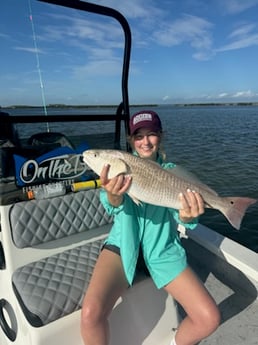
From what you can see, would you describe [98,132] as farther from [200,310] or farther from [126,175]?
[200,310]

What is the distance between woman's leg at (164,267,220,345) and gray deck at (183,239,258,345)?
620 mm

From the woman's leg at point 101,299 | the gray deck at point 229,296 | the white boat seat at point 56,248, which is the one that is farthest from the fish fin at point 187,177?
the gray deck at point 229,296

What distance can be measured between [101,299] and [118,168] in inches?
38.2

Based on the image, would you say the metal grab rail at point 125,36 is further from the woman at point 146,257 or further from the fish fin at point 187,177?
the fish fin at point 187,177

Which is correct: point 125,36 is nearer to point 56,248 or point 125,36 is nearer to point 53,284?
point 56,248

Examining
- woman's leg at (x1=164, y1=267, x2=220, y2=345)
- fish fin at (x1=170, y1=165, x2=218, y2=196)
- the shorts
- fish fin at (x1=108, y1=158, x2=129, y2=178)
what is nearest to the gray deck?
woman's leg at (x1=164, y1=267, x2=220, y2=345)

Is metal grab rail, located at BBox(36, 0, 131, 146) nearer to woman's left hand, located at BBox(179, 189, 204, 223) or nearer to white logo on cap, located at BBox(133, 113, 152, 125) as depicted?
white logo on cap, located at BBox(133, 113, 152, 125)

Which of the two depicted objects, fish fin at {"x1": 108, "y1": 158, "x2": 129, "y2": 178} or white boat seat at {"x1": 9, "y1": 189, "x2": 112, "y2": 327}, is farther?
white boat seat at {"x1": 9, "y1": 189, "x2": 112, "y2": 327}

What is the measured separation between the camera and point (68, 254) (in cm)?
302

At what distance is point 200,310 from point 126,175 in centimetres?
114

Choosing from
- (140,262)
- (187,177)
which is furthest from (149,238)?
(187,177)

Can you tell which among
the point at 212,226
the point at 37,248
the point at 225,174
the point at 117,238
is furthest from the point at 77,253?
the point at 225,174

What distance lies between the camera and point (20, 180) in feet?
9.80

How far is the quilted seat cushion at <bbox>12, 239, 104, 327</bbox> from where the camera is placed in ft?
7.46
